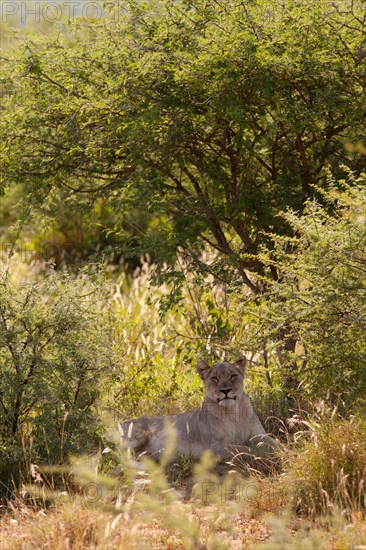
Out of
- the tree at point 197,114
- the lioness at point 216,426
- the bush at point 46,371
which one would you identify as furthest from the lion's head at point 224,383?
the bush at point 46,371

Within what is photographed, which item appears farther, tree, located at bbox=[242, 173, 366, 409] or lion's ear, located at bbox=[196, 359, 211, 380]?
lion's ear, located at bbox=[196, 359, 211, 380]

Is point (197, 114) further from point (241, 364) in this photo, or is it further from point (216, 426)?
point (216, 426)

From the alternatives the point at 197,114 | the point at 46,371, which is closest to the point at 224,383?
the point at 46,371

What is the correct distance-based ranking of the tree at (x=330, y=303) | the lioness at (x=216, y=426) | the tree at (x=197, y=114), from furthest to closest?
the tree at (x=197, y=114) → the lioness at (x=216, y=426) → the tree at (x=330, y=303)

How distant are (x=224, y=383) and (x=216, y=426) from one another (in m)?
0.42

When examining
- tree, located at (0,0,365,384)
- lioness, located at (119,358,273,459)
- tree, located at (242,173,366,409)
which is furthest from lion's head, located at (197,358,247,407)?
tree, located at (0,0,365,384)

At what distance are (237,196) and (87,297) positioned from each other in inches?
95.2

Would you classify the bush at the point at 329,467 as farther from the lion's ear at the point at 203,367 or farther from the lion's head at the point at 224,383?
the lion's ear at the point at 203,367

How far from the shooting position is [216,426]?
29.2 feet

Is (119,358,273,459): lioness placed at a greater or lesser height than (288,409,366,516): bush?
greater

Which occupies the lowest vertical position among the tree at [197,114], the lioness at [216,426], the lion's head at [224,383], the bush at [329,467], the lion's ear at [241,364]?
the bush at [329,467]

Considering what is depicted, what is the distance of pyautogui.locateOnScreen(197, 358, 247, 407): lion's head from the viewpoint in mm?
8867

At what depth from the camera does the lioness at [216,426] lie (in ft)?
29.0

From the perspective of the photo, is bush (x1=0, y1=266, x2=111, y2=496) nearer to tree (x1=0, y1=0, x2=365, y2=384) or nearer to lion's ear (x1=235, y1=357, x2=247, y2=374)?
lion's ear (x1=235, y1=357, x2=247, y2=374)
